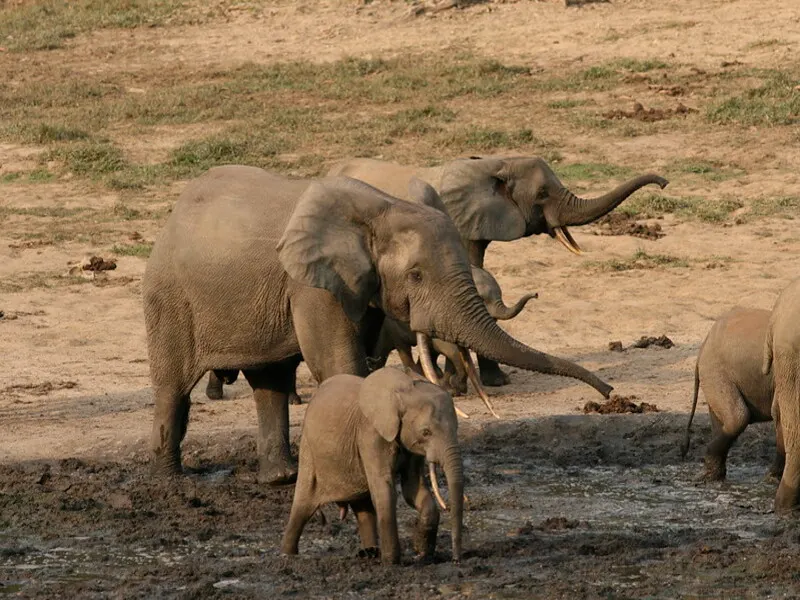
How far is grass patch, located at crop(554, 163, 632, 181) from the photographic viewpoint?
643 inches

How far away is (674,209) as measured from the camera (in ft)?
50.8

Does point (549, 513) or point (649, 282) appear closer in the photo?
point (549, 513)

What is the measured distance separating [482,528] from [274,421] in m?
1.35

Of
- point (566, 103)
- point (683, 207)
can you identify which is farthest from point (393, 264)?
point (566, 103)

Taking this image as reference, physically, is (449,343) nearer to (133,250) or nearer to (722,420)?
(722,420)

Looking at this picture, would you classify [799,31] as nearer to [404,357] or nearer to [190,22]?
[190,22]

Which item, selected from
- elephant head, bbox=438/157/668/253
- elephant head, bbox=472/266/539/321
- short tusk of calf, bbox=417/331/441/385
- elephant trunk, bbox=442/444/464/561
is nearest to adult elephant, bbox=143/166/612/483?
short tusk of calf, bbox=417/331/441/385

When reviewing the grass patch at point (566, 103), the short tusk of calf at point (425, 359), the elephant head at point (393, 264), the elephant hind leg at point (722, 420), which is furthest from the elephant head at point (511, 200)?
the grass patch at point (566, 103)

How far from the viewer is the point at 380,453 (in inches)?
Answer: 289

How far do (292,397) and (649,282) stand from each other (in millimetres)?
3714

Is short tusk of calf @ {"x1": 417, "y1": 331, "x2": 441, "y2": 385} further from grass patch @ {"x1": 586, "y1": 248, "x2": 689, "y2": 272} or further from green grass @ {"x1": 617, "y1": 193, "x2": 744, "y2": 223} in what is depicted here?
green grass @ {"x1": 617, "y1": 193, "x2": 744, "y2": 223}

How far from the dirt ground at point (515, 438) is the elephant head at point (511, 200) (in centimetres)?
97

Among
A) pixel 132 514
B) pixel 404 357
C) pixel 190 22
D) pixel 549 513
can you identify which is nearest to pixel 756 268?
pixel 404 357

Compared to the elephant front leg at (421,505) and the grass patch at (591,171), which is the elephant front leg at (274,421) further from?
the grass patch at (591,171)
